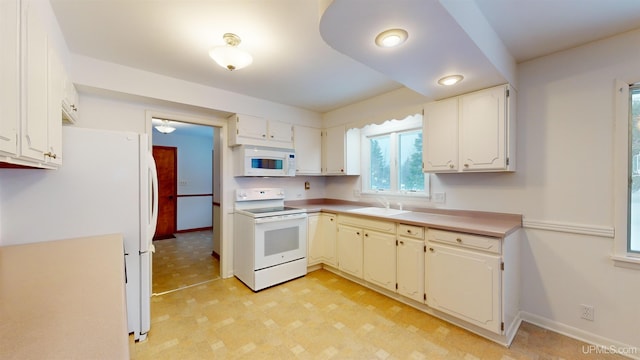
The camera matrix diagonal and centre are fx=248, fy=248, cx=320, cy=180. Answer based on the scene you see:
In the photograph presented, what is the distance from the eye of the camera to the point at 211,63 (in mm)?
2393

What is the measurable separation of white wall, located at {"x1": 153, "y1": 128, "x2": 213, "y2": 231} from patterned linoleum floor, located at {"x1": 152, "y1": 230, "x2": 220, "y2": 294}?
2.51 feet

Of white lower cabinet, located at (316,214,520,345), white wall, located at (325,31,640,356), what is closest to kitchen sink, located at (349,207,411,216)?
white lower cabinet, located at (316,214,520,345)

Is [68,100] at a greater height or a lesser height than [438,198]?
greater

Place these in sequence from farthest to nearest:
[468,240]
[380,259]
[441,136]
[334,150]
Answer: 1. [334,150]
2. [380,259]
3. [441,136]
4. [468,240]

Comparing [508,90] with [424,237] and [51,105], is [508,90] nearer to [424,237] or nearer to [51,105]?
[424,237]

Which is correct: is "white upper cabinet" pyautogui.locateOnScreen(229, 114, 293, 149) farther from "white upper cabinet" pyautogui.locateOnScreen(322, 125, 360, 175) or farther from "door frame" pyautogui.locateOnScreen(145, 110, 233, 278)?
"white upper cabinet" pyautogui.locateOnScreen(322, 125, 360, 175)

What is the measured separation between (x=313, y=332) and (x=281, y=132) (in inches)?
99.5

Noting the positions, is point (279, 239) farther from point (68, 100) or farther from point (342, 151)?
point (68, 100)

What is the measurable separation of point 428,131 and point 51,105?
2.97m

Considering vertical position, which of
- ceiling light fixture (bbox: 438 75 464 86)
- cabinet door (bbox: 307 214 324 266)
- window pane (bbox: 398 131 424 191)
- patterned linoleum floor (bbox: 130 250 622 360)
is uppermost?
ceiling light fixture (bbox: 438 75 464 86)

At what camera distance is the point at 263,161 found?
3352mm

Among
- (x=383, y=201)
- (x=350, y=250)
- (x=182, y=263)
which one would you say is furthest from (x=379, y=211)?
(x=182, y=263)

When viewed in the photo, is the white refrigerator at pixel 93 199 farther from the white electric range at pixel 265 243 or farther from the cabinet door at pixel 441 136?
the cabinet door at pixel 441 136

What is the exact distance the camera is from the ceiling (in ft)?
4.52
